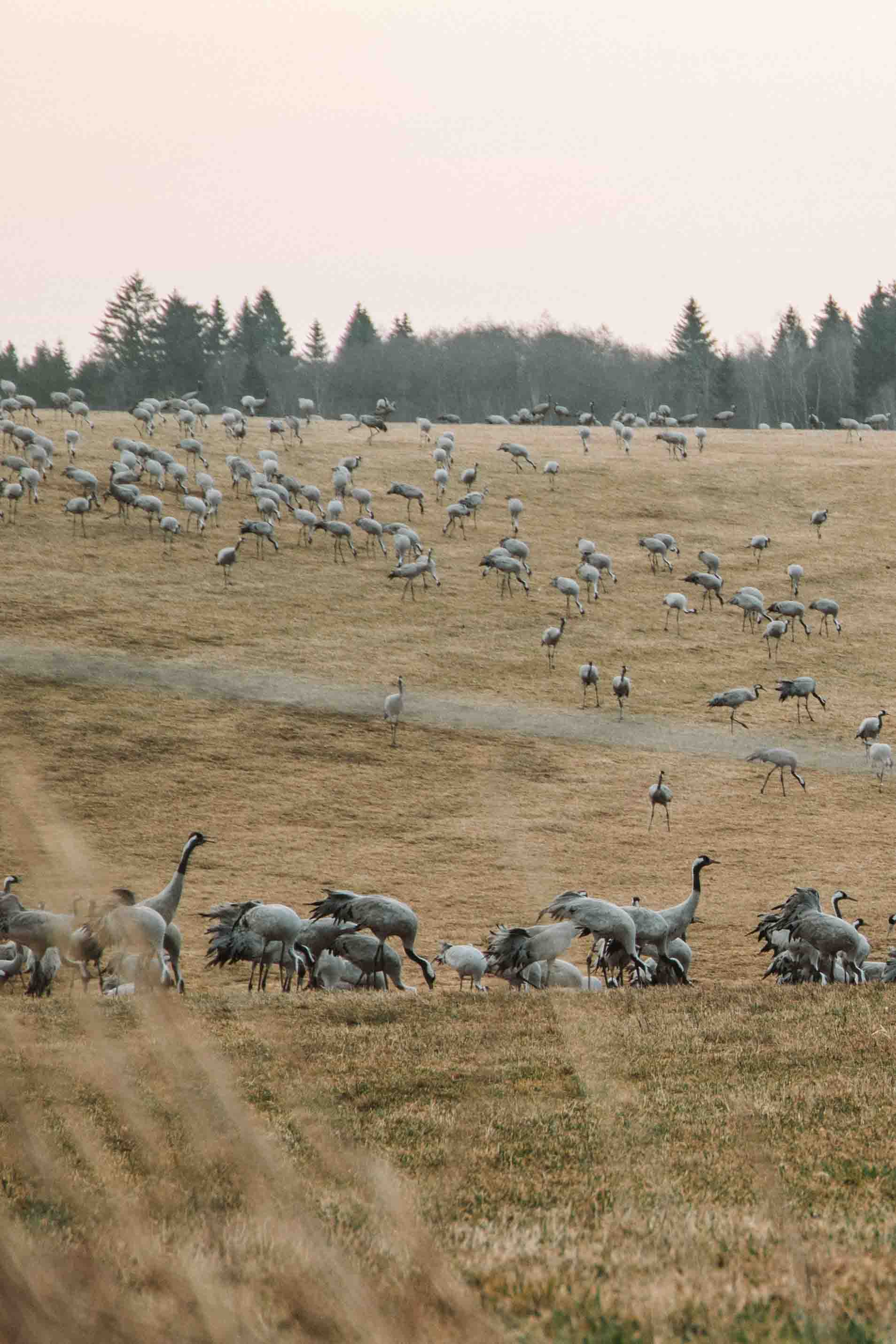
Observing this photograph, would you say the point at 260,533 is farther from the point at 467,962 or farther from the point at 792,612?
the point at 467,962

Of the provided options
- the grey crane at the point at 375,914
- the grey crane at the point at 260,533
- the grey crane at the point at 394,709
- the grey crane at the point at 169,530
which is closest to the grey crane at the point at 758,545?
the grey crane at the point at 260,533

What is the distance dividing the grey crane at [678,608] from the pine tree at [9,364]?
83.1m

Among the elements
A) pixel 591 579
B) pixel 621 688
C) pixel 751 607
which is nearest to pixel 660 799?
pixel 621 688

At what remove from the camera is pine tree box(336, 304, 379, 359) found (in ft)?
496

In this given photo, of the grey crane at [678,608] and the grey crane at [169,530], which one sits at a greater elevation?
the grey crane at [169,530]

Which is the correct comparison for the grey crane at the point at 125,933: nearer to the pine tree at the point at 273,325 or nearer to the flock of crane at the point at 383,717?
the flock of crane at the point at 383,717

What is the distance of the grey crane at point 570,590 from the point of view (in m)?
50.8

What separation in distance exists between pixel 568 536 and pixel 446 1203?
5460 cm

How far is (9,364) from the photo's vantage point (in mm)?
122188

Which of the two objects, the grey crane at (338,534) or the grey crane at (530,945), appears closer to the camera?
the grey crane at (530,945)

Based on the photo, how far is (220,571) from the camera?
170 feet

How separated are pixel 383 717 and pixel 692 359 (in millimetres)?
108102

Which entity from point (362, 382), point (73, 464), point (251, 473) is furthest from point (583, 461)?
point (362, 382)

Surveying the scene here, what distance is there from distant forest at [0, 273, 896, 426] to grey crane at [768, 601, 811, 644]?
7763 centimetres
